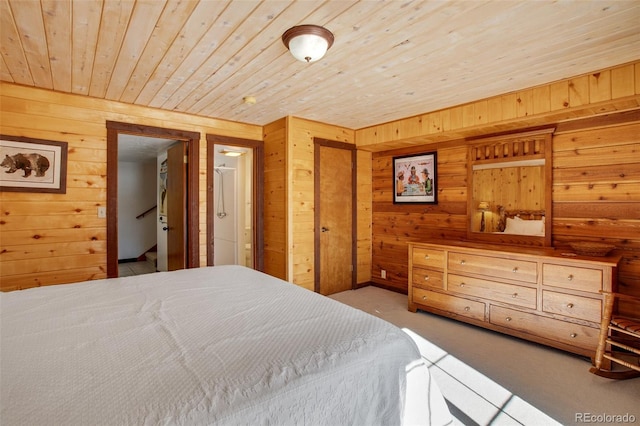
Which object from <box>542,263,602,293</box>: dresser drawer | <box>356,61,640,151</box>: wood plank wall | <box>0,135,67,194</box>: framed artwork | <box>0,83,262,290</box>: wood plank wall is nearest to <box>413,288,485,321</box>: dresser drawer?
<box>542,263,602,293</box>: dresser drawer

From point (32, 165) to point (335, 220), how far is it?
3114 mm

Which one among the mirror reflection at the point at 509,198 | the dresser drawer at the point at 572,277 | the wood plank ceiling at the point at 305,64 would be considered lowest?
the dresser drawer at the point at 572,277

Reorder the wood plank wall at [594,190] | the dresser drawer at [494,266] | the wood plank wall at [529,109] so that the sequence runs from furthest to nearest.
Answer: the dresser drawer at [494,266]
the wood plank wall at [594,190]
the wood plank wall at [529,109]

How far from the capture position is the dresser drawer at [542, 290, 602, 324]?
242 cm

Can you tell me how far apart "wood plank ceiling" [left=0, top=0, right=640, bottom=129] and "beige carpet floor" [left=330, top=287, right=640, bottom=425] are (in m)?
2.24

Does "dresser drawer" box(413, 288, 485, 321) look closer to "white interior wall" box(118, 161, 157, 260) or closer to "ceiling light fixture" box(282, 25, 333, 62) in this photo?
"ceiling light fixture" box(282, 25, 333, 62)

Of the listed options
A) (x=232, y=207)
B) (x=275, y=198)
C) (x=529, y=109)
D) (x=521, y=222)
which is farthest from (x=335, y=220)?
(x=529, y=109)

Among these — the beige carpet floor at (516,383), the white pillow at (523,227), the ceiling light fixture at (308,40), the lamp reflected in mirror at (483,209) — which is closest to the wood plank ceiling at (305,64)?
the ceiling light fixture at (308,40)

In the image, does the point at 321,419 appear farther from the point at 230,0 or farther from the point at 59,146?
the point at 59,146

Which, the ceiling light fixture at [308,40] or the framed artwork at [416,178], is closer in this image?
the ceiling light fixture at [308,40]

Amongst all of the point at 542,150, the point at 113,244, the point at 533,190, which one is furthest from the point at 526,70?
the point at 113,244

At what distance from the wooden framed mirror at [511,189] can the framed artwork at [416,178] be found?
46cm

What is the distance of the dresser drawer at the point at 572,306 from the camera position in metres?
2.42

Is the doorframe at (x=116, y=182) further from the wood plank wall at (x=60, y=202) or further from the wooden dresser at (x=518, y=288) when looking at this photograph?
the wooden dresser at (x=518, y=288)
